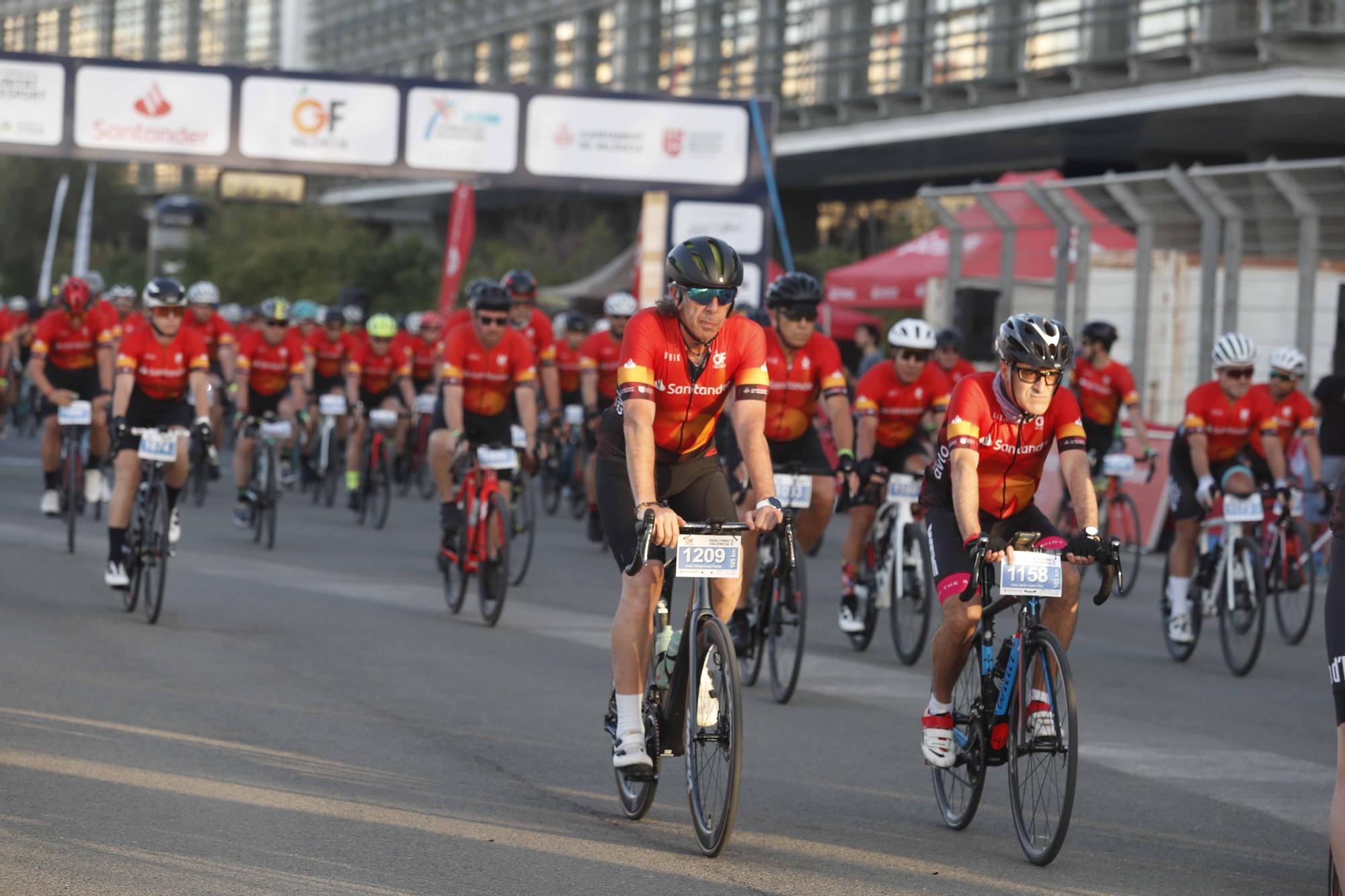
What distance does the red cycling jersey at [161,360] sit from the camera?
12.3 metres

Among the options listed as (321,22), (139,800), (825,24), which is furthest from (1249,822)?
(321,22)

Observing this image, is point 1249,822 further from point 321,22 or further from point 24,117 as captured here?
point 321,22

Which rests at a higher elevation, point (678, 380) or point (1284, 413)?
point (678, 380)

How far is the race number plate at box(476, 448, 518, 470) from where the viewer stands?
12508 mm

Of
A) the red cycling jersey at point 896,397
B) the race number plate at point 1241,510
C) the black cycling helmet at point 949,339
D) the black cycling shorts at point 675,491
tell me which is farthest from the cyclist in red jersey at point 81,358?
the black cycling shorts at point 675,491

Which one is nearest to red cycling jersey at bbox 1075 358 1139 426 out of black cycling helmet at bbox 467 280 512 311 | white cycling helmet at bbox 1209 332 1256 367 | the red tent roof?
white cycling helmet at bbox 1209 332 1256 367

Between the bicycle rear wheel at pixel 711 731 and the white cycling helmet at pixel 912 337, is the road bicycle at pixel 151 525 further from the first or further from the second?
the bicycle rear wheel at pixel 711 731

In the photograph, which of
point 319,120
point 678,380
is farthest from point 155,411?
point 319,120

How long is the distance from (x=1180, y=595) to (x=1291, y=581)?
1.34 meters

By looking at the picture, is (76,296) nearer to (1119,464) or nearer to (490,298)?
(490,298)

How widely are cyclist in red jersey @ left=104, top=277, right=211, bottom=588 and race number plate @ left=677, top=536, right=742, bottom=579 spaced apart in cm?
598

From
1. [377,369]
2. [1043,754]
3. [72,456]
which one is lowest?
[1043,754]

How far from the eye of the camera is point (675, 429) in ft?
23.1

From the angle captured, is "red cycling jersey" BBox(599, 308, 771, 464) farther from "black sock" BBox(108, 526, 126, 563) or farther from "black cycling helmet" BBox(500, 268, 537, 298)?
"black cycling helmet" BBox(500, 268, 537, 298)
